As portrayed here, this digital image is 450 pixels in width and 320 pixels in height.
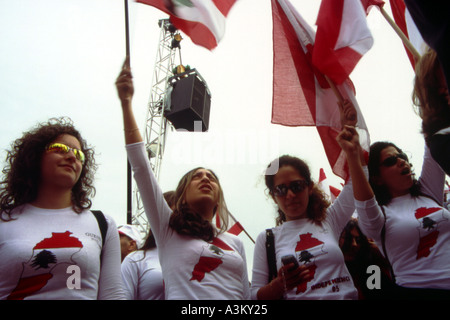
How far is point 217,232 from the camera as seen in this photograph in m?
2.24

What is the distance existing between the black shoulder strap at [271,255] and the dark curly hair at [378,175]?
787 mm

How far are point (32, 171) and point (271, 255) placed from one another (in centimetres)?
150

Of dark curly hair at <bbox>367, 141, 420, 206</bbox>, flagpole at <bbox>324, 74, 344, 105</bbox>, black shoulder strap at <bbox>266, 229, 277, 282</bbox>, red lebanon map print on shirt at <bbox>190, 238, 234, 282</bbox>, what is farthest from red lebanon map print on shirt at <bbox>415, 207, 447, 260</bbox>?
red lebanon map print on shirt at <bbox>190, 238, 234, 282</bbox>

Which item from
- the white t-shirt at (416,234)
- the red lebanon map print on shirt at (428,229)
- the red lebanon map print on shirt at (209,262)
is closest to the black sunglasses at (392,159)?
the white t-shirt at (416,234)

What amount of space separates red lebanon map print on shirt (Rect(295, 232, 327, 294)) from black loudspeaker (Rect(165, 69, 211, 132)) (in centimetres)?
415

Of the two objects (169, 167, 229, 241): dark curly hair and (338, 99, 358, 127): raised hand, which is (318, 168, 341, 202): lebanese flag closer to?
(338, 99, 358, 127): raised hand

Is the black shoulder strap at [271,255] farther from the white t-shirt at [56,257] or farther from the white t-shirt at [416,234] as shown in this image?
the white t-shirt at [56,257]

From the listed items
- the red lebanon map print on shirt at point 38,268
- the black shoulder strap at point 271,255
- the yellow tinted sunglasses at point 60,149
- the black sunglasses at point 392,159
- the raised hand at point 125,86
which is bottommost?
the black shoulder strap at point 271,255

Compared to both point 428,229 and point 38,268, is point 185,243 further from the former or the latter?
point 428,229

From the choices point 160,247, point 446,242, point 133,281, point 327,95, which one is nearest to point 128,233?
point 133,281

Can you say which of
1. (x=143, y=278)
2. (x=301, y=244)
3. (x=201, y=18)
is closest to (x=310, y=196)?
(x=301, y=244)

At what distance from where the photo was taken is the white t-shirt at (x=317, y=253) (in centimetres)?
191
